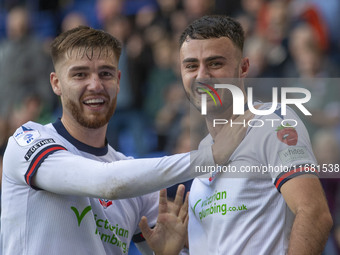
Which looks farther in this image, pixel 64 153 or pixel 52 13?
pixel 52 13

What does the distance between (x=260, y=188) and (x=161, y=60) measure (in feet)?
17.5

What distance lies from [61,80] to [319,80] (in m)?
3.44

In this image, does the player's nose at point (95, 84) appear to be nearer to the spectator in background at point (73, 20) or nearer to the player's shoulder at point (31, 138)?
the player's shoulder at point (31, 138)

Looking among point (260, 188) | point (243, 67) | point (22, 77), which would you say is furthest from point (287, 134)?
point (22, 77)

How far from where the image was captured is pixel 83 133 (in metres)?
4.21

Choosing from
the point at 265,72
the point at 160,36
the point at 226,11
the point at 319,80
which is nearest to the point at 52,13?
the point at 160,36

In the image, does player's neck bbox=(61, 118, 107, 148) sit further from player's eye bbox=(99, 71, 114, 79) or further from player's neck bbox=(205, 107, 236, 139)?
player's neck bbox=(205, 107, 236, 139)

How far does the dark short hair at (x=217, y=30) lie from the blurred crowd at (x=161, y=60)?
1596mm

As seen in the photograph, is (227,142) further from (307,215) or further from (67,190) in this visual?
(67,190)

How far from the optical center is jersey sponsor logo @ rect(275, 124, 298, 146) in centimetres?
336

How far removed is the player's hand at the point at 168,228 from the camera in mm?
4246

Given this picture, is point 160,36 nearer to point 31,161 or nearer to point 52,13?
point 52,13

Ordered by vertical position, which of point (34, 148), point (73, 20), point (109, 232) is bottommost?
point (109, 232)

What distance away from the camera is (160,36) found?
8.76 m
